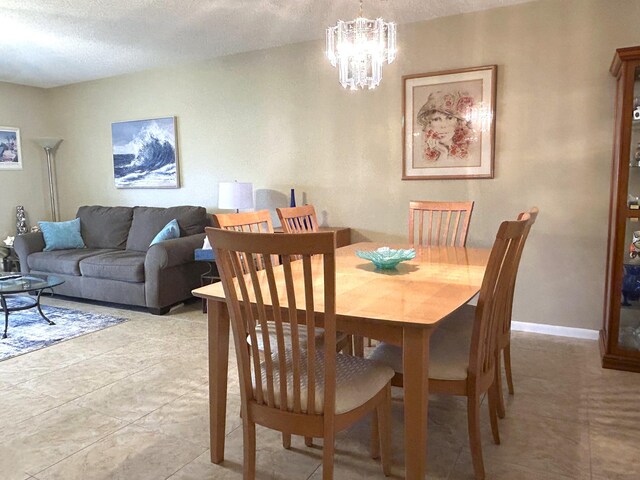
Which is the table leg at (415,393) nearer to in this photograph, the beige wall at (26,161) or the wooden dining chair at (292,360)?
the wooden dining chair at (292,360)

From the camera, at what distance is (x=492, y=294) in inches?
66.5

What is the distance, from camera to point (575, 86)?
3.25 m

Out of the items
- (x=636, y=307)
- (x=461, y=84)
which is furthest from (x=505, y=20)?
(x=636, y=307)

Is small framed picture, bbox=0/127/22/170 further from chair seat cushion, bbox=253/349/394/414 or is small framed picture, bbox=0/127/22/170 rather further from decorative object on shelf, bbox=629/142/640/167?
decorative object on shelf, bbox=629/142/640/167

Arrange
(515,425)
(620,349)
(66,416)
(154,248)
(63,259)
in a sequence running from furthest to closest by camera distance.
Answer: (63,259), (154,248), (620,349), (66,416), (515,425)

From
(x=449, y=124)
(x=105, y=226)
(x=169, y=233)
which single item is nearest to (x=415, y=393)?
(x=449, y=124)

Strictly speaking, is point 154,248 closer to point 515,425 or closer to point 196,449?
point 196,449

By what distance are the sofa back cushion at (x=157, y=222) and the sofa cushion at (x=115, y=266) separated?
39 centimetres

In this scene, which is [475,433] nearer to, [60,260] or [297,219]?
[297,219]

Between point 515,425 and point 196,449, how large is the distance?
145cm

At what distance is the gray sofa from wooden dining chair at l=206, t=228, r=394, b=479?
2639 mm

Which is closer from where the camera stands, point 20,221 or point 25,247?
point 25,247

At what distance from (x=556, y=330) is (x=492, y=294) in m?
2.18

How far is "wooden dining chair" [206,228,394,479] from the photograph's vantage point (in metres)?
1.33
